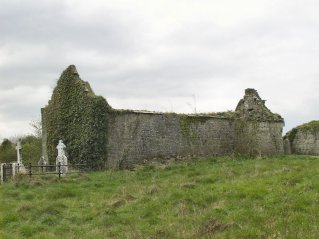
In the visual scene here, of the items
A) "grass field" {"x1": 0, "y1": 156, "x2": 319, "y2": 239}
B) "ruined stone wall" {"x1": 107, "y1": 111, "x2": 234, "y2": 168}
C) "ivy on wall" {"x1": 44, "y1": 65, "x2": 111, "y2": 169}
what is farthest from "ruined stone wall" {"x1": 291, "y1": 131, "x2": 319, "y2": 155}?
"grass field" {"x1": 0, "y1": 156, "x2": 319, "y2": 239}

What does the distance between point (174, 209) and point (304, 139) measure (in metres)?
24.7

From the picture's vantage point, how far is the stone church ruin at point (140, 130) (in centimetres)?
2686

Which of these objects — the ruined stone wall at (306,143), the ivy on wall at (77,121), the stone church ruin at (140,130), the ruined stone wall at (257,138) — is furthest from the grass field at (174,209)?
the ruined stone wall at (306,143)

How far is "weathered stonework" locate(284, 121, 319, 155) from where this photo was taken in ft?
115

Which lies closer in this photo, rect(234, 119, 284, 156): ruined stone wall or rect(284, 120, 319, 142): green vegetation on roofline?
rect(234, 119, 284, 156): ruined stone wall

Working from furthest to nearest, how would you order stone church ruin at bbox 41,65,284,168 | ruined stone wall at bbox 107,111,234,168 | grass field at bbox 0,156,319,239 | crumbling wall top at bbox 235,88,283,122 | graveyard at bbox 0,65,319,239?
crumbling wall top at bbox 235,88,283,122 < ruined stone wall at bbox 107,111,234,168 < stone church ruin at bbox 41,65,284,168 < graveyard at bbox 0,65,319,239 < grass field at bbox 0,156,319,239

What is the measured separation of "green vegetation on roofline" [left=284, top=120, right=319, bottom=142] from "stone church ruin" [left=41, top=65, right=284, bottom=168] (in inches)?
93.5

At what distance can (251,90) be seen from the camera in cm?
3356

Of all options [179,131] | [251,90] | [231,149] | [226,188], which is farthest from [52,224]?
[251,90]

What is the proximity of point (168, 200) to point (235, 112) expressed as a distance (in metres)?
19.6

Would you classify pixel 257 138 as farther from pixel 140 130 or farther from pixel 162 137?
pixel 140 130

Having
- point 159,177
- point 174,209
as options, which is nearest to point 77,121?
point 159,177

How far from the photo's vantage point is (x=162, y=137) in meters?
28.5

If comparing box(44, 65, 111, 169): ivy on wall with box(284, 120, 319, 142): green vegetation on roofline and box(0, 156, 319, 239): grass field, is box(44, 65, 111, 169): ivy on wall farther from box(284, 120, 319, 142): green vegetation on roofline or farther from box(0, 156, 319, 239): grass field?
box(284, 120, 319, 142): green vegetation on roofline
